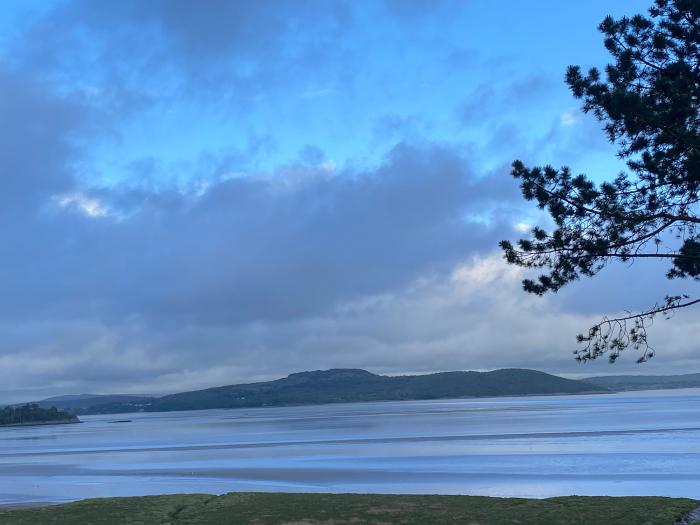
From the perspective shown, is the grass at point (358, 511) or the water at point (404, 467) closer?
the grass at point (358, 511)

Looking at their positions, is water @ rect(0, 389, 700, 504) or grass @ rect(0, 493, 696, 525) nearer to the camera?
grass @ rect(0, 493, 696, 525)

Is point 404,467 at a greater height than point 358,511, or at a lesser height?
lesser

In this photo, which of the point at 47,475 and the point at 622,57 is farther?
the point at 47,475

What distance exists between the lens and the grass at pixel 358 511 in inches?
794

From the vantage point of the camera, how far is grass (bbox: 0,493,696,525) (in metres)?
20.2

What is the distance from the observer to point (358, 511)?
21906mm

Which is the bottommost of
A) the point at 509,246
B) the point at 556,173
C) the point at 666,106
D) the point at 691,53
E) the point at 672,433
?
the point at 672,433

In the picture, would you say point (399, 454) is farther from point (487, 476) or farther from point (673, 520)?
point (673, 520)

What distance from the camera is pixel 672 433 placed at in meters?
69.5

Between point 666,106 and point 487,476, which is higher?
point 666,106

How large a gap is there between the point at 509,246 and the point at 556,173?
221 cm

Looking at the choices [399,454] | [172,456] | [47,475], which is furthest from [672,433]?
[47,475]

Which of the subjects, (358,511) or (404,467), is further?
(404,467)

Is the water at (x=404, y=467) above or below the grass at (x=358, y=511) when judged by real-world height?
below
